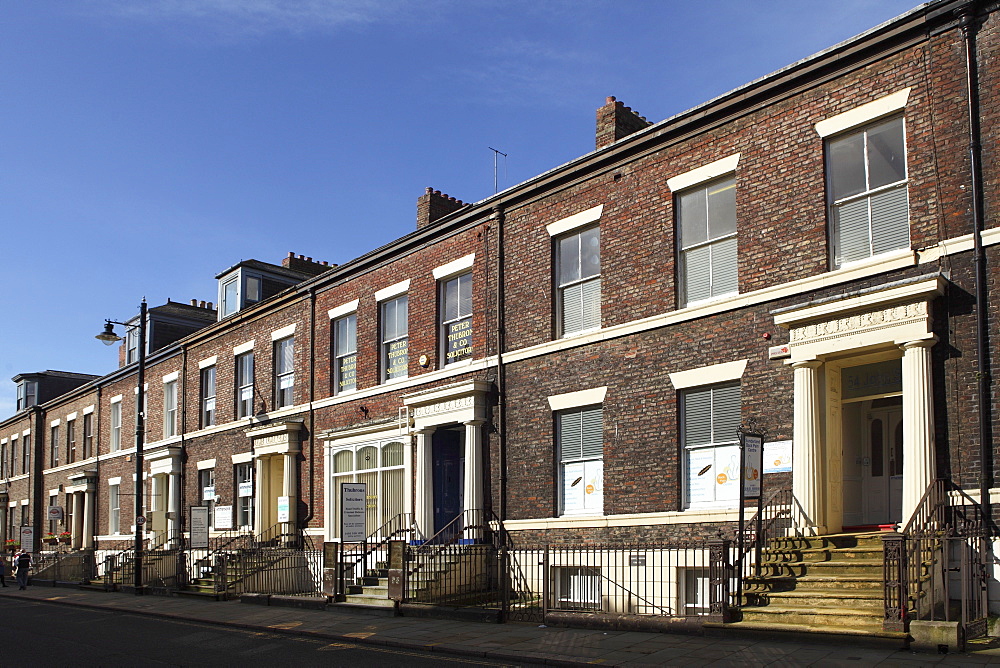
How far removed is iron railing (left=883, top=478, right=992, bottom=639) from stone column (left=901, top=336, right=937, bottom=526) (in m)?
0.22

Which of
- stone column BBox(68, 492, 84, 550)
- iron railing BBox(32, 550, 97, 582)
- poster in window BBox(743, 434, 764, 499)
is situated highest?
poster in window BBox(743, 434, 764, 499)

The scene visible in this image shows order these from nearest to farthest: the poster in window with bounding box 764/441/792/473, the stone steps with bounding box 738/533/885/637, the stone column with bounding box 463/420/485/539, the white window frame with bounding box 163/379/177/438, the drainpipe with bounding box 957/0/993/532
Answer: the stone steps with bounding box 738/533/885/637 < the drainpipe with bounding box 957/0/993/532 < the poster in window with bounding box 764/441/792/473 < the stone column with bounding box 463/420/485/539 < the white window frame with bounding box 163/379/177/438

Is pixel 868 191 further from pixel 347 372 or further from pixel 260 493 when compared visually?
pixel 260 493

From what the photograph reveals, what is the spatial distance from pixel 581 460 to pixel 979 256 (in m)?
8.04

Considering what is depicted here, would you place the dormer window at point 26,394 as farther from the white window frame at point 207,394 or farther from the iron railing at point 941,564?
the iron railing at point 941,564

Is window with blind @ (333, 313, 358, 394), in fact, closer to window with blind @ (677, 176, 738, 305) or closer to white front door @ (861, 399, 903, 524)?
window with blind @ (677, 176, 738, 305)

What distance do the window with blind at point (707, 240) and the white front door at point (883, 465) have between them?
9.97 feet

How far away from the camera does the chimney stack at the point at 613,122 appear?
18734 mm

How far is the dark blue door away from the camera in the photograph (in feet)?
69.6

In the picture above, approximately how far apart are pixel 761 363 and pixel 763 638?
442 cm

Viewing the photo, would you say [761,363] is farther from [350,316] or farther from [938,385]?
[350,316]

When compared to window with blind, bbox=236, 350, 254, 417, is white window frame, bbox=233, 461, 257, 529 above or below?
below

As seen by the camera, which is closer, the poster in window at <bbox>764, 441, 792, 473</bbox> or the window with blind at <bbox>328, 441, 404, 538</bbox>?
the poster in window at <bbox>764, 441, 792, 473</bbox>

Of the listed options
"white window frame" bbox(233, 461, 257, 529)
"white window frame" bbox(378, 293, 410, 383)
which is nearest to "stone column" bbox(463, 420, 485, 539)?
"white window frame" bbox(378, 293, 410, 383)
